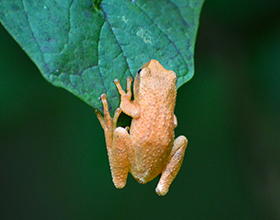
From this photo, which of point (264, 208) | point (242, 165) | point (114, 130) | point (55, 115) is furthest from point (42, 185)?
point (264, 208)

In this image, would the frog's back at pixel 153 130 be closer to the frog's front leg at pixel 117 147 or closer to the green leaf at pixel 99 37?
the frog's front leg at pixel 117 147

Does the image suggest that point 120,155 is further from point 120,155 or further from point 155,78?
point 155,78

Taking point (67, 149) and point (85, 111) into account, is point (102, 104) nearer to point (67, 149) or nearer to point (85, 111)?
point (85, 111)

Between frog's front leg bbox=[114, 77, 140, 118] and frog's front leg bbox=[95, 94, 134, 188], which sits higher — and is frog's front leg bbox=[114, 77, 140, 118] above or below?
above

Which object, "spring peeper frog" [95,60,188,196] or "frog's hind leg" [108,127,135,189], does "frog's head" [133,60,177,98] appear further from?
"frog's hind leg" [108,127,135,189]

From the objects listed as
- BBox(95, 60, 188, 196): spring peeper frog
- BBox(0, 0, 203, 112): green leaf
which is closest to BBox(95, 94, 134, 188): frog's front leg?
BBox(95, 60, 188, 196): spring peeper frog

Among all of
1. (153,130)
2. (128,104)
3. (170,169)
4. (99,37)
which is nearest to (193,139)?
(170,169)
